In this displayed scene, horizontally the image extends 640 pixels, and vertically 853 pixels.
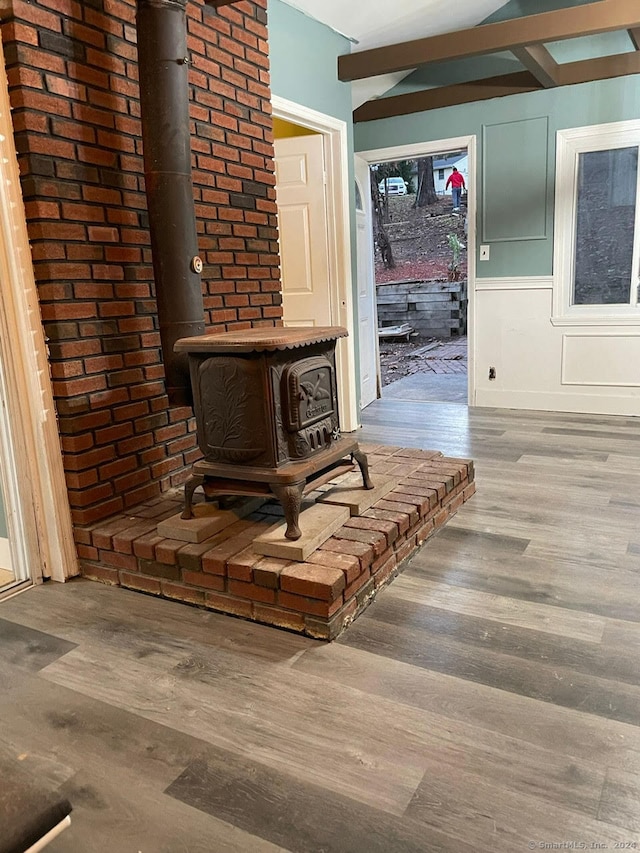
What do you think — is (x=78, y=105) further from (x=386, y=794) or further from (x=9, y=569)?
(x=386, y=794)

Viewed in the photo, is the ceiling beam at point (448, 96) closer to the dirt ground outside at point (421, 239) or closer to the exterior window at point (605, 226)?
the exterior window at point (605, 226)

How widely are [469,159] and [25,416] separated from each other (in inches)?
149

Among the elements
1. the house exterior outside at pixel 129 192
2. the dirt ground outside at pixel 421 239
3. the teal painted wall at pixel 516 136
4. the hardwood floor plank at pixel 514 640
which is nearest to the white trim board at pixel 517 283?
the teal painted wall at pixel 516 136

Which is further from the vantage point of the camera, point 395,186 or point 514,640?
point 395,186

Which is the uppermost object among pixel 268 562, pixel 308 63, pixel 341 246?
pixel 308 63

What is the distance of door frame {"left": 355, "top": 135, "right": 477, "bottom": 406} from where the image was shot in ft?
15.2

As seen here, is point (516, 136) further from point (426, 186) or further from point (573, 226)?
point (426, 186)

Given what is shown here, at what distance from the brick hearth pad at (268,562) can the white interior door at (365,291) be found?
2524 mm

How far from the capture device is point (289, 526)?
2.04 meters

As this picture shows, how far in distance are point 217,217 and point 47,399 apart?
3.80 feet

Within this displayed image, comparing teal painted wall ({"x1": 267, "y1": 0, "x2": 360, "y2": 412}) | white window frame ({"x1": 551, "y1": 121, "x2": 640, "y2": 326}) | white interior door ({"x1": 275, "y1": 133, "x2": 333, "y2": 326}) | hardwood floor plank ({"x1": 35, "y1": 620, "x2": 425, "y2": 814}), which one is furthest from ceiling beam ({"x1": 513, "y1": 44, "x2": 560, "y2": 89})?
hardwood floor plank ({"x1": 35, "y1": 620, "x2": 425, "y2": 814})

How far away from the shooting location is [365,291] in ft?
→ 16.2

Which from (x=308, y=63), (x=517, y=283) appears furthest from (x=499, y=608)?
(x=517, y=283)

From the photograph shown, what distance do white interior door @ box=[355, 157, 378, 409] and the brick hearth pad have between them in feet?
8.28
